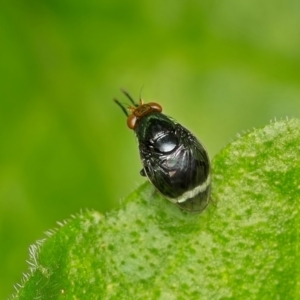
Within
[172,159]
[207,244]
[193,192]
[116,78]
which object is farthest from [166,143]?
[116,78]

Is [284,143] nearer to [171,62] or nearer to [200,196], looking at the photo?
[200,196]

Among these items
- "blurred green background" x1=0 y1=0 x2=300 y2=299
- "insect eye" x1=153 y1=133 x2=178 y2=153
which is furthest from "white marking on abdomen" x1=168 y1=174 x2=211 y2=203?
"blurred green background" x1=0 y1=0 x2=300 y2=299

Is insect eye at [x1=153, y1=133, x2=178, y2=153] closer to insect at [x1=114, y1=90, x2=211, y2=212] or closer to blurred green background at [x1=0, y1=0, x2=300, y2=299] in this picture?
insect at [x1=114, y1=90, x2=211, y2=212]

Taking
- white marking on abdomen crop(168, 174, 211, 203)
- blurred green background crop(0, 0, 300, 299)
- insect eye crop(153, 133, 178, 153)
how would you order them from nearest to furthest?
white marking on abdomen crop(168, 174, 211, 203)
insect eye crop(153, 133, 178, 153)
blurred green background crop(0, 0, 300, 299)

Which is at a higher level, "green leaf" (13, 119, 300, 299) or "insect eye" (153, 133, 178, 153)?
"insect eye" (153, 133, 178, 153)

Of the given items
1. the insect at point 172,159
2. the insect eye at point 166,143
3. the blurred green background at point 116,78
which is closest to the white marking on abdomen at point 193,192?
the insect at point 172,159

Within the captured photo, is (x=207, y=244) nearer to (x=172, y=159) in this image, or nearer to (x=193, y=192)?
(x=193, y=192)

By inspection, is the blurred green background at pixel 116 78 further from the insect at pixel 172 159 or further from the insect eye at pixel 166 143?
the insect eye at pixel 166 143

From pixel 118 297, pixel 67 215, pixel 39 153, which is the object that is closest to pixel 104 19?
pixel 39 153
